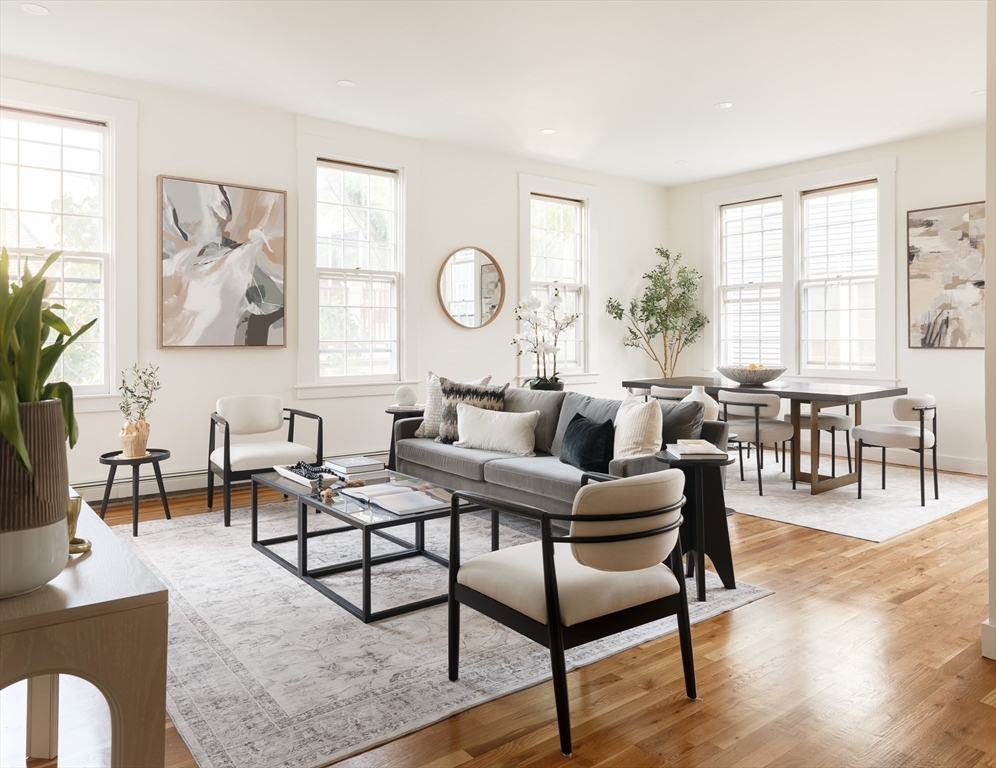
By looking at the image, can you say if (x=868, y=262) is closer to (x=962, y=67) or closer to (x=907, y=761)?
(x=962, y=67)

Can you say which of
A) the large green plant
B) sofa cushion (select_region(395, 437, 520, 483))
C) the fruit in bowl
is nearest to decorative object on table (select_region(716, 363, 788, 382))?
the fruit in bowl

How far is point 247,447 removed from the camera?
477 cm

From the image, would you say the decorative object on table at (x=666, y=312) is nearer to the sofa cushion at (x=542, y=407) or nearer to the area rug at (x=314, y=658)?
the sofa cushion at (x=542, y=407)

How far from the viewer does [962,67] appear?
4.78 metres

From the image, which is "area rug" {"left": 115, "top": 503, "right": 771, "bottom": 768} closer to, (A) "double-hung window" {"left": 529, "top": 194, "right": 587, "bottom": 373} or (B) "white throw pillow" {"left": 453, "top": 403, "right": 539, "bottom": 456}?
(B) "white throw pillow" {"left": 453, "top": 403, "right": 539, "bottom": 456}

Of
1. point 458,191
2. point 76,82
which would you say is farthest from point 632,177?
point 76,82

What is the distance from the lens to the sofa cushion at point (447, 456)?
4418mm

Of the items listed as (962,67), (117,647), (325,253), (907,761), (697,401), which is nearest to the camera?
(117,647)

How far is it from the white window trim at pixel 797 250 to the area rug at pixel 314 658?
4.33 metres

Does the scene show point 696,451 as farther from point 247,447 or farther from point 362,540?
point 247,447

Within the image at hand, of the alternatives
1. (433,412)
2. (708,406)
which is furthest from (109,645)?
(433,412)

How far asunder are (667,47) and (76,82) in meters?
3.94

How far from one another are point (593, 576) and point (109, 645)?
4.42ft

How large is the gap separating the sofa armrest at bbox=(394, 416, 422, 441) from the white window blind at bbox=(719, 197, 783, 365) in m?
4.28
